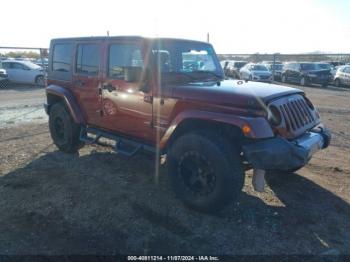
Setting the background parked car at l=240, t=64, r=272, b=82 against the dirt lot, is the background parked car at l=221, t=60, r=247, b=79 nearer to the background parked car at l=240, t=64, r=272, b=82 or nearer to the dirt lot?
the background parked car at l=240, t=64, r=272, b=82

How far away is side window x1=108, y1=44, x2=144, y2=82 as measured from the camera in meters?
4.30

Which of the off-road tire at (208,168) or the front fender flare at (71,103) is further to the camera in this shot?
the front fender flare at (71,103)

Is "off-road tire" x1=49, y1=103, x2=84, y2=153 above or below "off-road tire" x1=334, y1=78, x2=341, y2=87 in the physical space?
below

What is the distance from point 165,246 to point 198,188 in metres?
0.90

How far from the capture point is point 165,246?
338 cm

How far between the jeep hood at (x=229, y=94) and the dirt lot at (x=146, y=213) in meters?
1.34

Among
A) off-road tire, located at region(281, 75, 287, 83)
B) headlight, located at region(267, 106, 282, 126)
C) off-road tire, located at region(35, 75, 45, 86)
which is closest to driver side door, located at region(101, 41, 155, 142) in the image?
headlight, located at region(267, 106, 282, 126)

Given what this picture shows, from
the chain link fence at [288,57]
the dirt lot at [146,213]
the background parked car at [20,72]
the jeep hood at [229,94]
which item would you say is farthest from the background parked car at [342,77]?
the jeep hood at [229,94]

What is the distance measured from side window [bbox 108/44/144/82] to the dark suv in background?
19.2 metres

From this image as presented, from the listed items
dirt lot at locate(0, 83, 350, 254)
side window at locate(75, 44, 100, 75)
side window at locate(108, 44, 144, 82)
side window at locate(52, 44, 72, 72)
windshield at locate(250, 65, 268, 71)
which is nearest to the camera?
dirt lot at locate(0, 83, 350, 254)

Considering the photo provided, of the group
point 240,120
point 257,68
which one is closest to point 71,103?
point 240,120

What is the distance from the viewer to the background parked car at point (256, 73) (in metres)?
21.9

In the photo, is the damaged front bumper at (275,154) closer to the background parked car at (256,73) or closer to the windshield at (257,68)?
the background parked car at (256,73)

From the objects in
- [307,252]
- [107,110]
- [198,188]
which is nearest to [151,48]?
[107,110]
